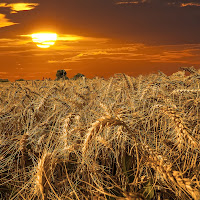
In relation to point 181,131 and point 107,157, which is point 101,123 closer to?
point 181,131

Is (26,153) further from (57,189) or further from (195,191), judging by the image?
(195,191)

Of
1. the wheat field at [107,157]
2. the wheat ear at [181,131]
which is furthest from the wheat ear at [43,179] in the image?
the wheat ear at [181,131]

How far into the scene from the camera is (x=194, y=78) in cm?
346

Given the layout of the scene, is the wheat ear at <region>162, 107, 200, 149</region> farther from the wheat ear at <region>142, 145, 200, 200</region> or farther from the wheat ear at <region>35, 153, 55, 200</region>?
the wheat ear at <region>35, 153, 55, 200</region>

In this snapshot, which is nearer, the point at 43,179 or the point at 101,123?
the point at 101,123

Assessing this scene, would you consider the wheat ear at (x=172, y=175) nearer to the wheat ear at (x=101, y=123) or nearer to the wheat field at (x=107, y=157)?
the wheat field at (x=107, y=157)

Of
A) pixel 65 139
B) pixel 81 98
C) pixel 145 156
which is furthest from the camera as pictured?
pixel 81 98

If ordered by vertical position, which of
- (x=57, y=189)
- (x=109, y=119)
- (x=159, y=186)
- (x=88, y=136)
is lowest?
(x=57, y=189)

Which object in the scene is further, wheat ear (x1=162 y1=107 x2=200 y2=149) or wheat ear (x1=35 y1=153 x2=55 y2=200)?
wheat ear (x1=162 y1=107 x2=200 y2=149)

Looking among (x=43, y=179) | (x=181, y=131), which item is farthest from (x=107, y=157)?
(x=43, y=179)

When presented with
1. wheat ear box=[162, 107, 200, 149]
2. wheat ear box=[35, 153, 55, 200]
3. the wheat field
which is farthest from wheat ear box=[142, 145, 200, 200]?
wheat ear box=[35, 153, 55, 200]

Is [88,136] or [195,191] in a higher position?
[88,136]

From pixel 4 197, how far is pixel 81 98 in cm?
167

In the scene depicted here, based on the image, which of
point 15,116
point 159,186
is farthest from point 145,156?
point 15,116
